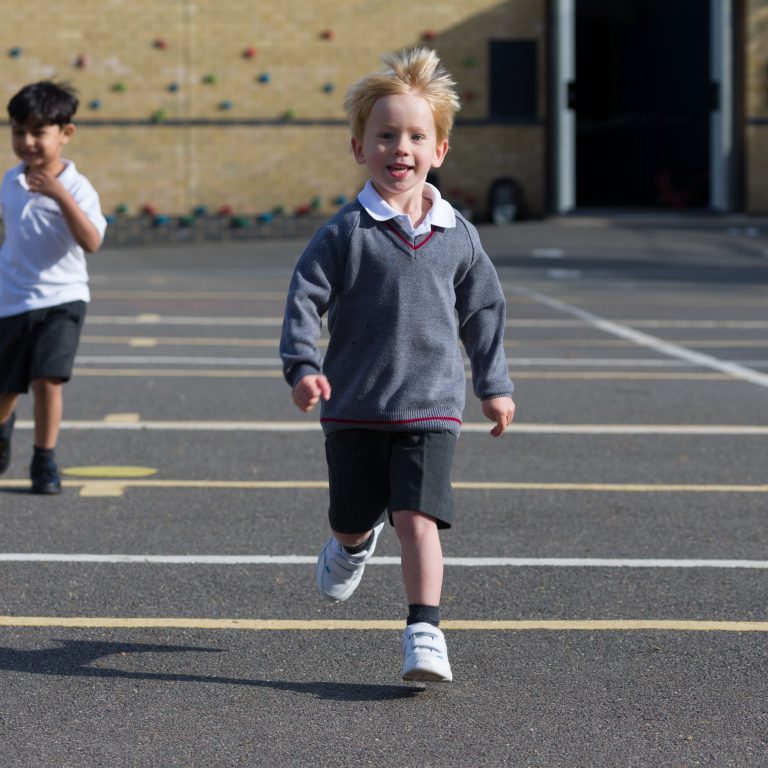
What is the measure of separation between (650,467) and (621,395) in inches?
102

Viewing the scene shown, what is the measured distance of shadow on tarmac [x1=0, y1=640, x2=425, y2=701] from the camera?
163 inches

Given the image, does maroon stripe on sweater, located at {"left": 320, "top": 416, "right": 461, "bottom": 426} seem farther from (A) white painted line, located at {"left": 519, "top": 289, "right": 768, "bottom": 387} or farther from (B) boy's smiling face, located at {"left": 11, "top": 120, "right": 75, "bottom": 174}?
(A) white painted line, located at {"left": 519, "top": 289, "right": 768, "bottom": 387}

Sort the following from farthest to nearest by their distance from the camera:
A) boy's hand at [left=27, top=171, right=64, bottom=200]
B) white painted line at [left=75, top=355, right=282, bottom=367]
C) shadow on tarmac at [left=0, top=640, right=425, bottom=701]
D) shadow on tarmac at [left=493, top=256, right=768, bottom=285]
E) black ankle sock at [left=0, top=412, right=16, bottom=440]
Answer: shadow on tarmac at [left=493, top=256, right=768, bottom=285] < white painted line at [left=75, top=355, right=282, bottom=367] < black ankle sock at [left=0, top=412, right=16, bottom=440] < boy's hand at [left=27, top=171, right=64, bottom=200] < shadow on tarmac at [left=0, top=640, right=425, bottom=701]

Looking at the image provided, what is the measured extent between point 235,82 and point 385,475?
2789 cm

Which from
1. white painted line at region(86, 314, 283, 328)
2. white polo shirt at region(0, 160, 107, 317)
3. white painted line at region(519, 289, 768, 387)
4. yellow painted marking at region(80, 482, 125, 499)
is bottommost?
yellow painted marking at region(80, 482, 125, 499)

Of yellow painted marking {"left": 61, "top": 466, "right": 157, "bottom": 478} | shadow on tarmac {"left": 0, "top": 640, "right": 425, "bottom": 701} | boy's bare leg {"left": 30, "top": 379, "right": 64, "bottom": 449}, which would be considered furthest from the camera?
yellow painted marking {"left": 61, "top": 466, "right": 157, "bottom": 478}

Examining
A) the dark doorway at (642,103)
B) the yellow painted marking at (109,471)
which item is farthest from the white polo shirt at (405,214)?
the dark doorway at (642,103)

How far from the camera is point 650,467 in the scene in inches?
304

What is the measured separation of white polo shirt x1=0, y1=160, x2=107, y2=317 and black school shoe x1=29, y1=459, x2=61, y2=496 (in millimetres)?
699

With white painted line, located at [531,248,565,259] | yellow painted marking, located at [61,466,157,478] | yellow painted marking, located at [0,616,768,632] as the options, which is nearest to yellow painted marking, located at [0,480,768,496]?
yellow painted marking, located at [61,466,157,478]

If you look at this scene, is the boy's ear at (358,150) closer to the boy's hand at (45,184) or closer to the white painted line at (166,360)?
the boy's hand at (45,184)

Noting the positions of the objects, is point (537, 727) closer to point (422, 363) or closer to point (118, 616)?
point (422, 363)

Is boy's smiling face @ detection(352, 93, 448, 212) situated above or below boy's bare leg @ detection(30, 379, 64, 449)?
above

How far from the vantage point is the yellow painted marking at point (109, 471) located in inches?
291
